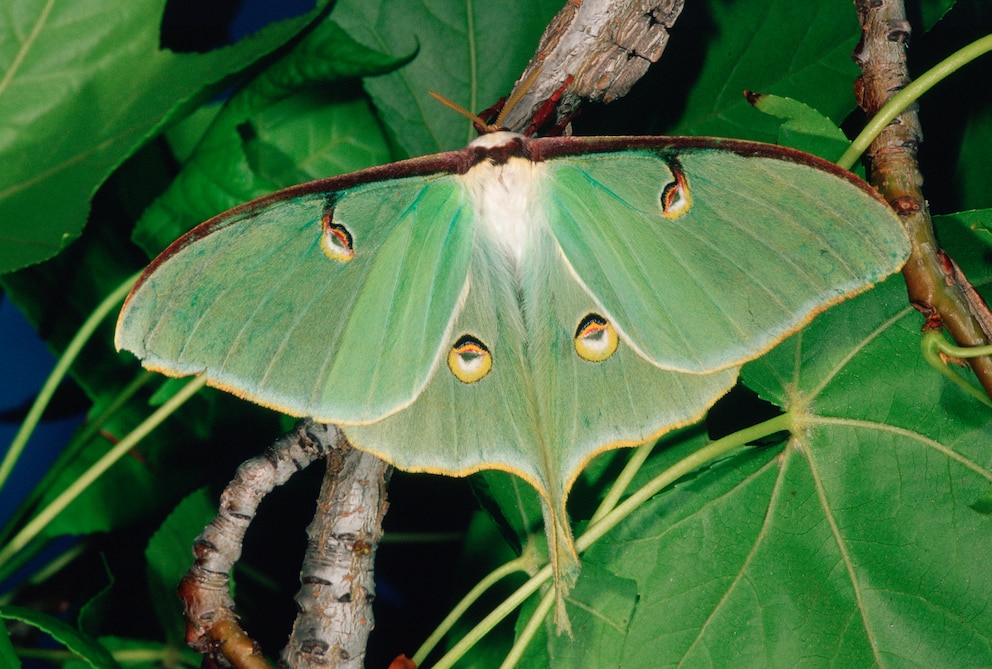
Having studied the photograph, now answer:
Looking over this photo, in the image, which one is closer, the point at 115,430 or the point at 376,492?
the point at 376,492

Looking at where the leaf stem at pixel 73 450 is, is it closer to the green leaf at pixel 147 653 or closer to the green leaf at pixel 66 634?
the green leaf at pixel 147 653

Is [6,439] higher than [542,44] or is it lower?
lower

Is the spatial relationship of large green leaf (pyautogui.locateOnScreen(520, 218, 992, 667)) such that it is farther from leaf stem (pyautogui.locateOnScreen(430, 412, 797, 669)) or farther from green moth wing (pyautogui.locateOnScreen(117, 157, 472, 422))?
green moth wing (pyautogui.locateOnScreen(117, 157, 472, 422))

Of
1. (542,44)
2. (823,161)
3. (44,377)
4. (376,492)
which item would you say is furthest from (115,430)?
(823,161)

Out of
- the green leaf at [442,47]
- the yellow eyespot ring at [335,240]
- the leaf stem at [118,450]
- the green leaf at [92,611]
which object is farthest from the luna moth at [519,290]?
the green leaf at [92,611]

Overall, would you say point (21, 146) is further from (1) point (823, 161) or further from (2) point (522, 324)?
(1) point (823, 161)

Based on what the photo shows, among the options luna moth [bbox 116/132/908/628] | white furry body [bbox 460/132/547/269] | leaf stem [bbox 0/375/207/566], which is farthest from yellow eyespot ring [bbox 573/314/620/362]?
leaf stem [bbox 0/375/207/566]

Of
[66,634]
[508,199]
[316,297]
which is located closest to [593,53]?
[508,199]
